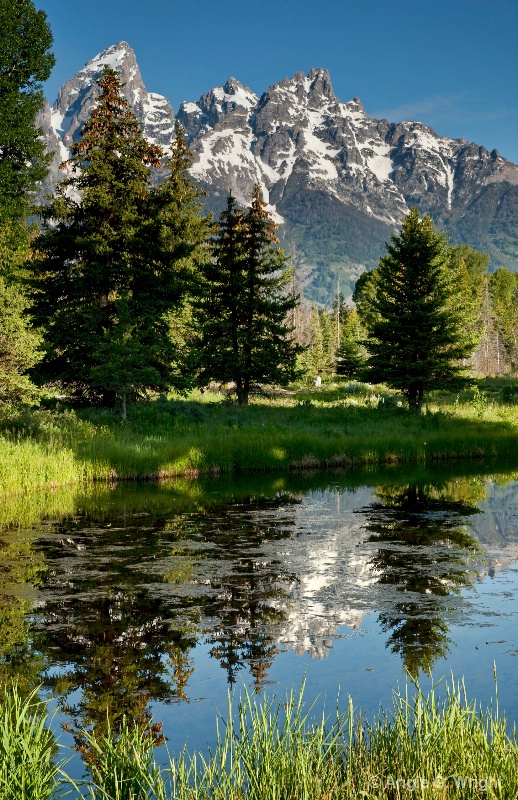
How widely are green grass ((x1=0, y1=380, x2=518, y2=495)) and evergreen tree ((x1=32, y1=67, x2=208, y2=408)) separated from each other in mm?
2277

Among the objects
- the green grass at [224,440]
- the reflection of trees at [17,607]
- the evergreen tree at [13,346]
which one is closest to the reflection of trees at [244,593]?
the reflection of trees at [17,607]

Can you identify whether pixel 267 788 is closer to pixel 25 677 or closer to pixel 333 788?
pixel 333 788

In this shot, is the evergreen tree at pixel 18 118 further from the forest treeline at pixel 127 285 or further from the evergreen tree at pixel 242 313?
the evergreen tree at pixel 242 313

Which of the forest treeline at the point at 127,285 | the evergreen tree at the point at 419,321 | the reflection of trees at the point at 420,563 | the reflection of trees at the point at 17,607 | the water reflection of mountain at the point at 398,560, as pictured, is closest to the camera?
the reflection of trees at the point at 17,607

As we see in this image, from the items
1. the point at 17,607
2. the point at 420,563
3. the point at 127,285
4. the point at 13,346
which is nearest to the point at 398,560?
the point at 420,563

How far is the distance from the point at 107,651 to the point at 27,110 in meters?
27.4

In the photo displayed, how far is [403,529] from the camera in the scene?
1523cm

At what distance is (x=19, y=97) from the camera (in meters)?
30.2

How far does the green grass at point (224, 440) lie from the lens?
2056 centimetres

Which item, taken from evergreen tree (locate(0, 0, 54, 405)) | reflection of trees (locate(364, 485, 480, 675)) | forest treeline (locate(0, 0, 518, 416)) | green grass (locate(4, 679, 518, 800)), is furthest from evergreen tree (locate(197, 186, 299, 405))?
green grass (locate(4, 679, 518, 800))

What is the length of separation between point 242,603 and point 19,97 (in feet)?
87.3

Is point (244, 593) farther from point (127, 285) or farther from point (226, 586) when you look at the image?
A: point (127, 285)

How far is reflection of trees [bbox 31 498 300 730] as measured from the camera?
7270 millimetres

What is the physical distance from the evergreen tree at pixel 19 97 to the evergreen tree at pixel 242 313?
862cm
